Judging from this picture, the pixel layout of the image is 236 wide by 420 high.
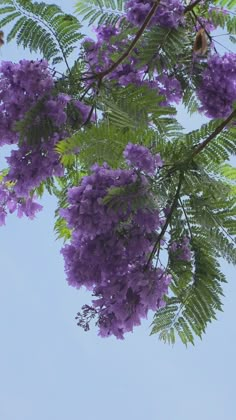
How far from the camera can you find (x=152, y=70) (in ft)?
14.4

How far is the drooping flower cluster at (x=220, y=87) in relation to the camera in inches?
177

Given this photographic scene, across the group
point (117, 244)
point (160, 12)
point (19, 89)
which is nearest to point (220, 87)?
point (160, 12)

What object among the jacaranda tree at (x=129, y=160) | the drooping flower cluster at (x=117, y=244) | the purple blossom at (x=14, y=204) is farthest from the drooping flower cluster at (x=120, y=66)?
the drooping flower cluster at (x=117, y=244)

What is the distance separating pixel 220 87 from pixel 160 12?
0.64m

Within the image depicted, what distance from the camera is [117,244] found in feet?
10.2

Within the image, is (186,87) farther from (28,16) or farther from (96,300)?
(96,300)

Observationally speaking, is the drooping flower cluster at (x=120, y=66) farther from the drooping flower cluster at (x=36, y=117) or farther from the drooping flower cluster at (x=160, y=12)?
the drooping flower cluster at (x=36, y=117)

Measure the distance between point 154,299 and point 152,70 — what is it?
71.1 inches

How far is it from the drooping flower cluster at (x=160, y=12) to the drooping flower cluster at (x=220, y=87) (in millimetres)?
403

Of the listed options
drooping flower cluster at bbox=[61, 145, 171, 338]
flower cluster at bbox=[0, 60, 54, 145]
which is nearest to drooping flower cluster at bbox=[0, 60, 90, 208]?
flower cluster at bbox=[0, 60, 54, 145]

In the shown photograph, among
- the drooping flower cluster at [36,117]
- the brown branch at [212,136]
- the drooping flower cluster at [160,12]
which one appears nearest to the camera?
the brown branch at [212,136]

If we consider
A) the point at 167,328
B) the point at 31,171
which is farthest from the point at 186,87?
the point at 167,328

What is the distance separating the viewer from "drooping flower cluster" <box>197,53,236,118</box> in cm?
450

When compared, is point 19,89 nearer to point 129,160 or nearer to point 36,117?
point 36,117
